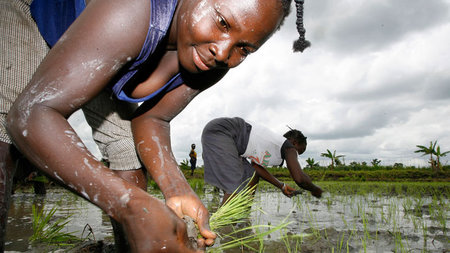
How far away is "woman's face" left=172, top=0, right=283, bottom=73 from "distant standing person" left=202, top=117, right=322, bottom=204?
2.35 m

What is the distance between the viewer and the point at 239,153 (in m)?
4.12

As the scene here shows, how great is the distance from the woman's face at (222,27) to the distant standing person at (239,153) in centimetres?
235

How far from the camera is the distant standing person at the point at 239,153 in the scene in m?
3.57

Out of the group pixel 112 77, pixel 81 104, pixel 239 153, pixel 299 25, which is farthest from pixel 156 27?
pixel 239 153

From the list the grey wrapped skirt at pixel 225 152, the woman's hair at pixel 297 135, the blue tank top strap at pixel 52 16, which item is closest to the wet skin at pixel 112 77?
the blue tank top strap at pixel 52 16

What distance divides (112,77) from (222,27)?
18.2 inches

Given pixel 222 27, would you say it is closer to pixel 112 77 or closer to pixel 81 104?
pixel 112 77

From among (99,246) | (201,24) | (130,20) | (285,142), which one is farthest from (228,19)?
(285,142)

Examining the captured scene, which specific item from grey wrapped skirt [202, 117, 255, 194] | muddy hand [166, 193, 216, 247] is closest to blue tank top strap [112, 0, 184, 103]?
muddy hand [166, 193, 216, 247]

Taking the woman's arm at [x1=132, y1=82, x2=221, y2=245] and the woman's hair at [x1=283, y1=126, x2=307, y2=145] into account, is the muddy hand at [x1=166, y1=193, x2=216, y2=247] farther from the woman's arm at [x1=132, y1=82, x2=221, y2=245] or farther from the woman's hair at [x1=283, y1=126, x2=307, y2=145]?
the woman's hair at [x1=283, y1=126, x2=307, y2=145]

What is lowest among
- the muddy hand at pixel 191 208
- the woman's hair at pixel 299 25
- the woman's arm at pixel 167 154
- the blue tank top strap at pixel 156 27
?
the muddy hand at pixel 191 208

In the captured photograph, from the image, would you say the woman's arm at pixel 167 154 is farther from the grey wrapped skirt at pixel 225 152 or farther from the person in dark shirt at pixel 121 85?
the grey wrapped skirt at pixel 225 152

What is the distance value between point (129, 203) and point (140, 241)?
0.34ft

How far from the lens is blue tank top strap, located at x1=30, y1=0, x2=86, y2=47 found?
3.88 feet
